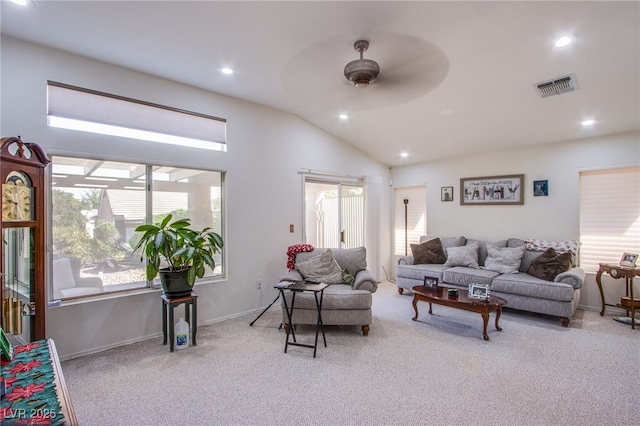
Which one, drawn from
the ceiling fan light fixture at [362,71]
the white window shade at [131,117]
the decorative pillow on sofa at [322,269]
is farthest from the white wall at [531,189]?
the white window shade at [131,117]

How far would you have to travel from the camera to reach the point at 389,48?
8.33ft

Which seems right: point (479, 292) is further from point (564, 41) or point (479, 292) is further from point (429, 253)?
point (564, 41)

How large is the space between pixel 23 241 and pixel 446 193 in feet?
Answer: 18.5

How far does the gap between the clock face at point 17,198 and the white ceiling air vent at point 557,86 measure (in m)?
4.50

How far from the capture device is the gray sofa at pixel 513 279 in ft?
11.7

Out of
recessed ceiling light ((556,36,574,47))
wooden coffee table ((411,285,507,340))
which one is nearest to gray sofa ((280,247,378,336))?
wooden coffee table ((411,285,507,340))

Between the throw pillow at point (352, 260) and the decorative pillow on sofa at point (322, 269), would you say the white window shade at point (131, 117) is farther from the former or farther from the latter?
the throw pillow at point (352, 260)

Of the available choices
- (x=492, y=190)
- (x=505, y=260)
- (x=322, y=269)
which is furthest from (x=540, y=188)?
(x=322, y=269)

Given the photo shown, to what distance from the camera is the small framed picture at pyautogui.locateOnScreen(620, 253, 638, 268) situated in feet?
12.0

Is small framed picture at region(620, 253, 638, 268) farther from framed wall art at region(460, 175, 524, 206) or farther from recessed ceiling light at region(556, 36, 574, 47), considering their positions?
recessed ceiling light at region(556, 36, 574, 47)

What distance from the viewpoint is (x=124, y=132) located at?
317cm

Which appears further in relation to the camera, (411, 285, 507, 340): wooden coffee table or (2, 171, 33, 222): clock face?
(411, 285, 507, 340): wooden coffee table

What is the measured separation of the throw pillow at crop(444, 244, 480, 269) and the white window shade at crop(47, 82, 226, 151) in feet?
12.6

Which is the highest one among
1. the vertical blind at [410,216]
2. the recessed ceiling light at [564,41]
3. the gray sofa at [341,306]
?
the recessed ceiling light at [564,41]
